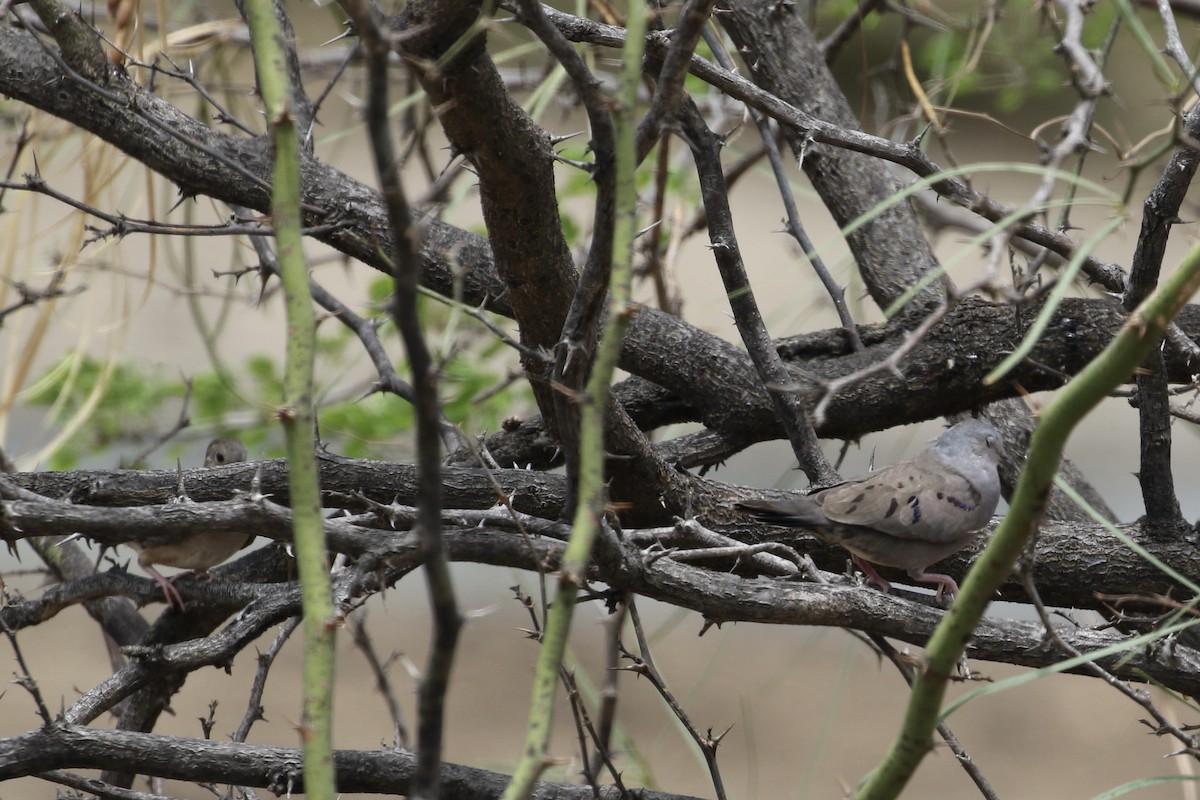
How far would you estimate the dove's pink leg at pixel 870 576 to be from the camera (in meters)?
3.31

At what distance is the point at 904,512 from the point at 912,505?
44mm

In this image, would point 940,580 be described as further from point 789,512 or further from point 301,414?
point 301,414

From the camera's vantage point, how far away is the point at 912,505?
326 centimetres

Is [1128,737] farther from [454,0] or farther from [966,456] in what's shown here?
[454,0]

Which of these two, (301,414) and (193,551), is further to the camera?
(193,551)

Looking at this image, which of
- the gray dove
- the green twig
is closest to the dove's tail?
the gray dove

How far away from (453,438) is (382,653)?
4.74 meters

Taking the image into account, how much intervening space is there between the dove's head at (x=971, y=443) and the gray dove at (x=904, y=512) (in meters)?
0.05

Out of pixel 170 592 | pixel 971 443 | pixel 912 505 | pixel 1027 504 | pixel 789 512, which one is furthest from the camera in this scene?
pixel 971 443

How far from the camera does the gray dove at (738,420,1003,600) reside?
10.5 feet

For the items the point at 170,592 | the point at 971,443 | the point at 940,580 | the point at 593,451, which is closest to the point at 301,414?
the point at 593,451

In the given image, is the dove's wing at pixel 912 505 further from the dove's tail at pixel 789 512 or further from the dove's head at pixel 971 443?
the dove's head at pixel 971 443

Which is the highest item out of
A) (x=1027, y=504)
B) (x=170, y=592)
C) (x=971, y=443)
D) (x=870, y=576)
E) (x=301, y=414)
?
(x=971, y=443)

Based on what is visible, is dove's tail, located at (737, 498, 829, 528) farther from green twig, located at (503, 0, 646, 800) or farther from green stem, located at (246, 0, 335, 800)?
green stem, located at (246, 0, 335, 800)
